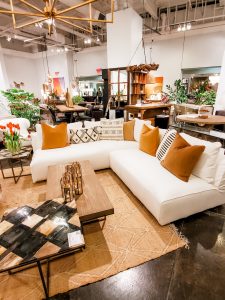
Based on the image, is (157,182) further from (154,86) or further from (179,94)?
(154,86)

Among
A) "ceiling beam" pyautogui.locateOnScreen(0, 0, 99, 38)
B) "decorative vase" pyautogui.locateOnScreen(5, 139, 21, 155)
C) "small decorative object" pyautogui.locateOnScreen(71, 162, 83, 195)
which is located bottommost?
"small decorative object" pyautogui.locateOnScreen(71, 162, 83, 195)

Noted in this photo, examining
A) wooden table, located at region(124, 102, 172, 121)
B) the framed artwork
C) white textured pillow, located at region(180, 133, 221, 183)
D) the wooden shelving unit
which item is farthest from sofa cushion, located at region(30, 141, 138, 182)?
the framed artwork

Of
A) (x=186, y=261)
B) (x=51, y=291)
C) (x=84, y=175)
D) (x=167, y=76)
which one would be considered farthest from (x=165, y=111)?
(x=51, y=291)

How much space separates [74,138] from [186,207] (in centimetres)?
230

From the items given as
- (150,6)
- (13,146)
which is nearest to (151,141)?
(13,146)

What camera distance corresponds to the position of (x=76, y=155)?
298 cm

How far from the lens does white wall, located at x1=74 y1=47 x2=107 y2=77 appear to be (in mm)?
10391

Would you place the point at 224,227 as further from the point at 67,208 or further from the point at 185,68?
A: the point at 185,68

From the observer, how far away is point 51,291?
4.51 feet

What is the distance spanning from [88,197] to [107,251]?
0.54 m

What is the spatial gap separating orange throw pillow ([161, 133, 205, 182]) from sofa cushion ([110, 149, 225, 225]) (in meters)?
0.07

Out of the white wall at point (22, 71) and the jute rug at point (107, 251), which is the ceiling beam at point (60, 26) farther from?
the jute rug at point (107, 251)

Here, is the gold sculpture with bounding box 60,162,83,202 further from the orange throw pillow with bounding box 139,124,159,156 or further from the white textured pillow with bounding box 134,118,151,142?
the white textured pillow with bounding box 134,118,151,142

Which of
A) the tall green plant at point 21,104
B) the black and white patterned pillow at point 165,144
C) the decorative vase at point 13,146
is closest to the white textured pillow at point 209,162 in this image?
the black and white patterned pillow at point 165,144
